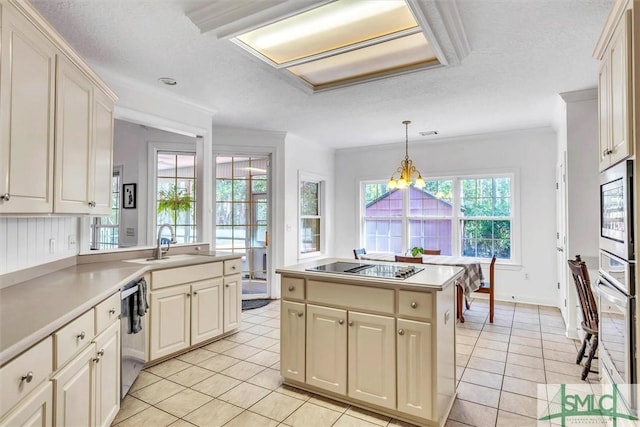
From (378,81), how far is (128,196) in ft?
11.4

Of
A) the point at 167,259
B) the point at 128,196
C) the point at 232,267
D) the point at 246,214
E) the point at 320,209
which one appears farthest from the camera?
the point at 320,209

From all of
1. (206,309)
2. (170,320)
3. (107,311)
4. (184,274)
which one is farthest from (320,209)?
(107,311)

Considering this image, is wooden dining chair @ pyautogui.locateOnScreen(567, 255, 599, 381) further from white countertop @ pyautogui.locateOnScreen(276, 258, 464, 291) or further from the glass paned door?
the glass paned door

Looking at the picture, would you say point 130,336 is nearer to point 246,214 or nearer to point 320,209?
point 246,214

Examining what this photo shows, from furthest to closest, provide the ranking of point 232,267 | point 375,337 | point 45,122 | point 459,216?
point 459,216
point 232,267
point 375,337
point 45,122

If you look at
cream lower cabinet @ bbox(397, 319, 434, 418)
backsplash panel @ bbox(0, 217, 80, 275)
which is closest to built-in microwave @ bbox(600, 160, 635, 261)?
cream lower cabinet @ bbox(397, 319, 434, 418)

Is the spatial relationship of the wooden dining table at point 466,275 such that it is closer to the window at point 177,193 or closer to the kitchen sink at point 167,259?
the kitchen sink at point 167,259

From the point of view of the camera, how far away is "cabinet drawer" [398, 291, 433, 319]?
2.04 metres

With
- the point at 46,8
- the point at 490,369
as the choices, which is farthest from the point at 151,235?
the point at 490,369

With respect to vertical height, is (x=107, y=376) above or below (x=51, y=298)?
below

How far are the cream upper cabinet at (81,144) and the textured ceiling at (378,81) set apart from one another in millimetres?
431

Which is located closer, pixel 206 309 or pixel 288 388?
pixel 288 388

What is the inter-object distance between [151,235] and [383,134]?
12.1 feet

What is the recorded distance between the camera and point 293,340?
2547mm
